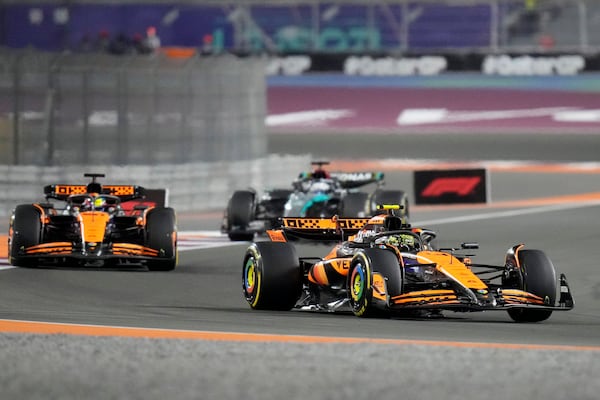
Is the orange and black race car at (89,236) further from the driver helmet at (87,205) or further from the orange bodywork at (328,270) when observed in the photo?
the orange bodywork at (328,270)

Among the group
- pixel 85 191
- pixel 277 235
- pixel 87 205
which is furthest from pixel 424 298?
pixel 85 191

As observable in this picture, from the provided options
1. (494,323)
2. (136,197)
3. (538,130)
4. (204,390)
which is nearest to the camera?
(204,390)

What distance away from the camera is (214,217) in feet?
92.2

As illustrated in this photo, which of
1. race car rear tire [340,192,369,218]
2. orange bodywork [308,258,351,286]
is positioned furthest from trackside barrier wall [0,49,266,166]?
orange bodywork [308,258,351,286]

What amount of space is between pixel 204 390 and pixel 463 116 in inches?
1366

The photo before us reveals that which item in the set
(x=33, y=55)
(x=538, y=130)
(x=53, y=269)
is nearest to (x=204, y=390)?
(x=53, y=269)

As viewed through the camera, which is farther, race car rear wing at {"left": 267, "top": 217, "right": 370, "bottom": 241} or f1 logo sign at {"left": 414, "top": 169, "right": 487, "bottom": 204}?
f1 logo sign at {"left": 414, "top": 169, "right": 487, "bottom": 204}

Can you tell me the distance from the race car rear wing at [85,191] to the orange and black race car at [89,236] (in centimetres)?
45

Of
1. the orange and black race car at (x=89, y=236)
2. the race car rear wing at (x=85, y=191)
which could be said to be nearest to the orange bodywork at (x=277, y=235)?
the orange and black race car at (x=89, y=236)

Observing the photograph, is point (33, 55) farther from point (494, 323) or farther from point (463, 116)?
point (463, 116)

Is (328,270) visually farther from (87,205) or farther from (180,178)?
(180,178)

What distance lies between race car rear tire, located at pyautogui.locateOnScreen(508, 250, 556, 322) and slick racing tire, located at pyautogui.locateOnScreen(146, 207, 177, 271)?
19.1ft

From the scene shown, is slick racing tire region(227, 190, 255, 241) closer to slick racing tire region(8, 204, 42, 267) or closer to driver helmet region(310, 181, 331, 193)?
driver helmet region(310, 181, 331, 193)

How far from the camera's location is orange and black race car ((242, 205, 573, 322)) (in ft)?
44.7
